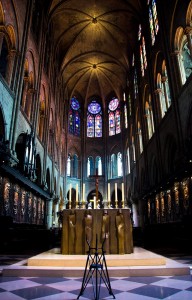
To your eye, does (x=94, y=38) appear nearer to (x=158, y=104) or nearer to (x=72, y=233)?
(x=158, y=104)

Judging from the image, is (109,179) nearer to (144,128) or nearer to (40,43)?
(144,128)

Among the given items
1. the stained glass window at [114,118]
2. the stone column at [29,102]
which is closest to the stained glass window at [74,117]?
the stained glass window at [114,118]

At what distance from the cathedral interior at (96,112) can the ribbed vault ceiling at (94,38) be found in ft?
0.36

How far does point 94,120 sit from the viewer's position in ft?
122

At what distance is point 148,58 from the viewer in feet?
64.2

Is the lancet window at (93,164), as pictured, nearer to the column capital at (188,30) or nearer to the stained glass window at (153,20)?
the stained glass window at (153,20)

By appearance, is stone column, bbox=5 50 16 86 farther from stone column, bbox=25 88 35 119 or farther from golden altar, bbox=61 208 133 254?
golden altar, bbox=61 208 133 254

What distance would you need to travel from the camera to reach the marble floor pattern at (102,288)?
3.23 m

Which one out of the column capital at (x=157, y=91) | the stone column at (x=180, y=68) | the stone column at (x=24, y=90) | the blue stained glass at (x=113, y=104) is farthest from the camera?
the blue stained glass at (x=113, y=104)

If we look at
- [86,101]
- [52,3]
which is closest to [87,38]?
[52,3]

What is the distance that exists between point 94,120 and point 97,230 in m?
31.1

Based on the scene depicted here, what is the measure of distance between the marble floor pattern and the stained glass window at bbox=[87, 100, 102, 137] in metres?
32.2

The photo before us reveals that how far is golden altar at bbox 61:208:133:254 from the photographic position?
6.52 meters

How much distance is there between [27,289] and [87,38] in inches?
1125
